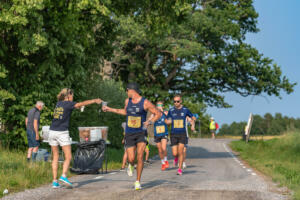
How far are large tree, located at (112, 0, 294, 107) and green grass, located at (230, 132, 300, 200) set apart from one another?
805 centimetres

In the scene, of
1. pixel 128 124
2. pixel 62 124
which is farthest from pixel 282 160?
pixel 62 124

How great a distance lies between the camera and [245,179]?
12.1 m

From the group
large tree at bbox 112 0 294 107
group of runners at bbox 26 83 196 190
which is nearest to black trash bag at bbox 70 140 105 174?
group of runners at bbox 26 83 196 190

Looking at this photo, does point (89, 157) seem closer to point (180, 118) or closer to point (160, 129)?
point (180, 118)

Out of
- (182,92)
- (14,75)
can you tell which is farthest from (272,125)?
(14,75)

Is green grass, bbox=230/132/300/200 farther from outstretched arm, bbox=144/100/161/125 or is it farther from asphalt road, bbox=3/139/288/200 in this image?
outstretched arm, bbox=144/100/161/125

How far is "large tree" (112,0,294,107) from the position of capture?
1261 inches

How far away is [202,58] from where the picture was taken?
3316cm

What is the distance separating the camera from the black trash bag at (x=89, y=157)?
12.6 metres

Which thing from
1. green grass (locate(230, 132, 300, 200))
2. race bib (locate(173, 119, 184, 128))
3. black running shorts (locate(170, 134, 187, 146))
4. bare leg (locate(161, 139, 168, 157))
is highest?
race bib (locate(173, 119, 184, 128))

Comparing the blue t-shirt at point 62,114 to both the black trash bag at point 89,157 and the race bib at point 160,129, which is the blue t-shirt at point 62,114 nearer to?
the black trash bag at point 89,157

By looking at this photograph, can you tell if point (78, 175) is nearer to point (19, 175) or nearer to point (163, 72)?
point (19, 175)

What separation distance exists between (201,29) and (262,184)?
22.4 meters

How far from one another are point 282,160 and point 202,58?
50.5 feet
